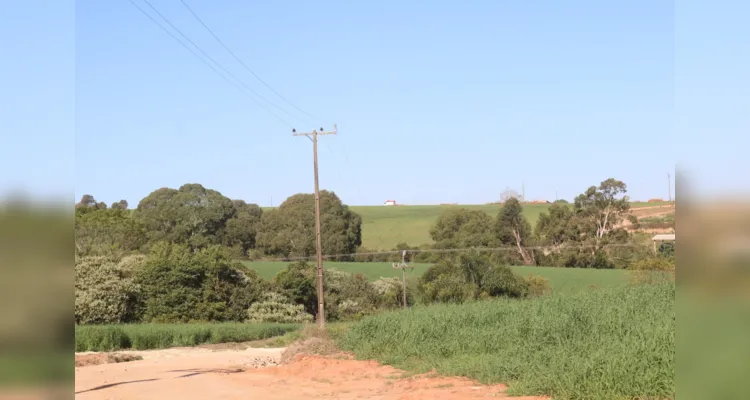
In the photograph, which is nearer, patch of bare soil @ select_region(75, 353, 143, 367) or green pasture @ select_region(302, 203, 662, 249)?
patch of bare soil @ select_region(75, 353, 143, 367)

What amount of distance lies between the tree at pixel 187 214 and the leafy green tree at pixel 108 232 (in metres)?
2.64

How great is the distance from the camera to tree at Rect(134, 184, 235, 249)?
6475cm

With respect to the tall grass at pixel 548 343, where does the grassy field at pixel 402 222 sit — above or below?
above

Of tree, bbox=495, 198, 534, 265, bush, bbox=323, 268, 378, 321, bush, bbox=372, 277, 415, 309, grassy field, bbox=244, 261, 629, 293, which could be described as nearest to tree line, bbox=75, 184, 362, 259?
grassy field, bbox=244, 261, 629, 293

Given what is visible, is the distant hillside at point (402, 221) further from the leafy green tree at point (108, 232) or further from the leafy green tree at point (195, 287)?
the leafy green tree at point (195, 287)

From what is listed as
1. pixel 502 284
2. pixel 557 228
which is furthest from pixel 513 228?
pixel 502 284

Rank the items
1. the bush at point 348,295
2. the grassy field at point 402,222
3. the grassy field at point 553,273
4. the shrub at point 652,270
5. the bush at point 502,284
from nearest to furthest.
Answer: the shrub at point 652,270 < the bush at point 502,284 < the grassy field at point 553,273 < the bush at point 348,295 < the grassy field at point 402,222

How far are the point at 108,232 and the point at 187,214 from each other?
937 cm

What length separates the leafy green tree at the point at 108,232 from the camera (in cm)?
5228

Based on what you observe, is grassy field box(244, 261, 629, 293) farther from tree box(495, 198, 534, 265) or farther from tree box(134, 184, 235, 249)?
tree box(495, 198, 534, 265)

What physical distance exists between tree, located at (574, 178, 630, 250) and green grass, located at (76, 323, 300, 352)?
96.1 feet

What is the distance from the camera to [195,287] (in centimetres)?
4562

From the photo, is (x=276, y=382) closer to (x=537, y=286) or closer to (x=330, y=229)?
(x=537, y=286)

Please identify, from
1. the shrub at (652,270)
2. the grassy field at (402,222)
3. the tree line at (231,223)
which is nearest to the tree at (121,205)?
the tree line at (231,223)
